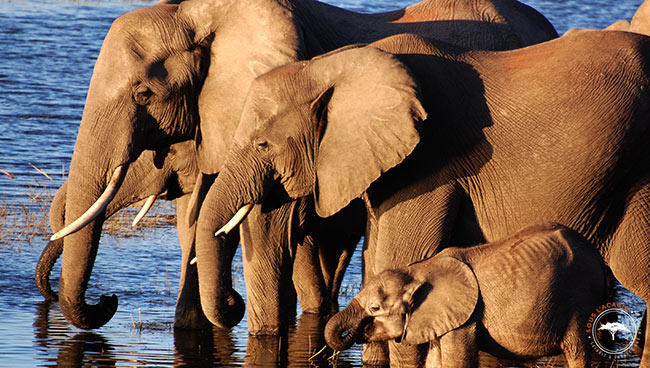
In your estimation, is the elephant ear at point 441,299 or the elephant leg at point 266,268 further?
the elephant leg at point 266,268

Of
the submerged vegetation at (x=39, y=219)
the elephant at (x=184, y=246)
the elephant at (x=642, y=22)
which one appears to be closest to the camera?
the elephant at (x=184, y=246)

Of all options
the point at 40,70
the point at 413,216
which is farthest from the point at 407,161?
the point at 40,70

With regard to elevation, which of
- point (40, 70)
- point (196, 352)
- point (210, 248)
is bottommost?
point (40, 70)

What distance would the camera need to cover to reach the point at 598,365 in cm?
754

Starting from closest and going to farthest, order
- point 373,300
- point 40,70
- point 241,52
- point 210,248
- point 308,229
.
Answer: point 373,300 < point 210,248 < point 241,52 < point 308,229 < point 40,70

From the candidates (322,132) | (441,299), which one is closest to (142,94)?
(322,132)

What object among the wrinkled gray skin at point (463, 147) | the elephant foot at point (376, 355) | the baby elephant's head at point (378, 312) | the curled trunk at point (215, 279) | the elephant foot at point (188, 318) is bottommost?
the elephant foot at point (188, 318)

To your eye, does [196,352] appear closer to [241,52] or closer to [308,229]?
[308,229]

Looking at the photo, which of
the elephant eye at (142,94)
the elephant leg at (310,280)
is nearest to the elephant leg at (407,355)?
the elephant eye at (142,94)

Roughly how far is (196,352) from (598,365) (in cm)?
231

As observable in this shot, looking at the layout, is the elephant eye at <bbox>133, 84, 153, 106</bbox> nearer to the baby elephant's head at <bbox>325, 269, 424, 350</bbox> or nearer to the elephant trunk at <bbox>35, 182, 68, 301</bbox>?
the elephant trunk at <bbox>35, 182, 68, 301</bbox>

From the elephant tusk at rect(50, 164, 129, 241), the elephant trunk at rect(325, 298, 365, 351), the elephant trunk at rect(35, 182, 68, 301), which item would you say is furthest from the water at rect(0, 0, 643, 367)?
the elephant trunk at rect(325, 298, 365, 351)

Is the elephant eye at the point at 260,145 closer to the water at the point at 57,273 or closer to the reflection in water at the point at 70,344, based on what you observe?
the water at the point at 57,273

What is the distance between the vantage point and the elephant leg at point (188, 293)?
8.52m
